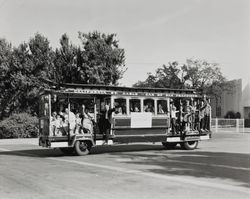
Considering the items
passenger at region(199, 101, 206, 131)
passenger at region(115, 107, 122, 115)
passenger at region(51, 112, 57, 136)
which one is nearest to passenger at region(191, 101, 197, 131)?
passenger at region(199, 101, 206, 131)

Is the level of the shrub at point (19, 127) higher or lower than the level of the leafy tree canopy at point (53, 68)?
lower

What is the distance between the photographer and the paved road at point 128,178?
31.0 ft

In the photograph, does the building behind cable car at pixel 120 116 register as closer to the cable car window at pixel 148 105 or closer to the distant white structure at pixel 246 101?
the cable car window at pixel 148 105

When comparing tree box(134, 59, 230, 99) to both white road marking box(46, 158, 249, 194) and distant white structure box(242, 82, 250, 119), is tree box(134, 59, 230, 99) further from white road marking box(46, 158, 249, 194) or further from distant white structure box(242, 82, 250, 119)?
white road marking box(46, 158, 249, 194)

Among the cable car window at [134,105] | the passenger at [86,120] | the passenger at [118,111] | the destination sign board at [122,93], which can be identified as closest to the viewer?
the destination sign board at [122,93]

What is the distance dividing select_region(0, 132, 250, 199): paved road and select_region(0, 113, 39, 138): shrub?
15.0 metres

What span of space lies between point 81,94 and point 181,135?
5.37m

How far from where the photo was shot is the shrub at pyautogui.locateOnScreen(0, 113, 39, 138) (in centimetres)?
3081

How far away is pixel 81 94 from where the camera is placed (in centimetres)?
1928

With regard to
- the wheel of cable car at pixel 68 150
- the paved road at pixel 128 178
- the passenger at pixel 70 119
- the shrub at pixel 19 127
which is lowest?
the paved road at pixel 128 178

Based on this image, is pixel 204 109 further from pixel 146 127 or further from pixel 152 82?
pixel 152 82

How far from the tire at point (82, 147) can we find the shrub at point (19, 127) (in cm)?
1314

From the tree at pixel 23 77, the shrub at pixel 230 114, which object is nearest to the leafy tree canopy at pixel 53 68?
the tree at pixel 23 77

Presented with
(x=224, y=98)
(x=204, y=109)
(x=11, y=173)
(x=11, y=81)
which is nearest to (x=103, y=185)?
(x=11, y=173)
